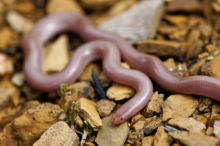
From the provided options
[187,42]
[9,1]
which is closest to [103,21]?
[187,42]

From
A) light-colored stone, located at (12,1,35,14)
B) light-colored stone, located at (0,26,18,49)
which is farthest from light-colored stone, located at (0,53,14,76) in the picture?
light-colored stone, located at (12,1,35,14)

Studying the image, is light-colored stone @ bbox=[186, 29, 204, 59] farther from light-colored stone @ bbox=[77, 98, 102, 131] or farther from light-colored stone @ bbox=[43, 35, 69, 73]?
light-colored stone @ bbox=[43, 35, 69, 73]

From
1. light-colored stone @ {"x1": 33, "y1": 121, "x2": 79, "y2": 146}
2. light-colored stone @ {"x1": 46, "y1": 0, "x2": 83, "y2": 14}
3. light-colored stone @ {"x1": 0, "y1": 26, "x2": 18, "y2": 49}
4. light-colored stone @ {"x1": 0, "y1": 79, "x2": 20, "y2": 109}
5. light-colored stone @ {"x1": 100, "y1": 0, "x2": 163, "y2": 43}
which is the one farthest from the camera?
light-colored stone @ {"x1": 46, "y1": 0, "x2": 83, "y2": 14}

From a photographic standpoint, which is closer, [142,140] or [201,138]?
[201,138]

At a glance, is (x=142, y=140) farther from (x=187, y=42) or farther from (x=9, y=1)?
(x=9, y=1)

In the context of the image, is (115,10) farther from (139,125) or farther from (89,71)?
(139,125)

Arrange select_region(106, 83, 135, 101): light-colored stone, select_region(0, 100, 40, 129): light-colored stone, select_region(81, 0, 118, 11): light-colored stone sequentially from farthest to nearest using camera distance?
select_region(81, 0, 118, 11): light-colored stone → select_region(0, 100, 40, 129): light-colored stone → select_region(106, 83, 135, 101): light-colored stone

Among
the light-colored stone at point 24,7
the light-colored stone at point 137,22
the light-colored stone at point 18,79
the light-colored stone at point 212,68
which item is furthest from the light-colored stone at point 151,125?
the light-colored stone at point 24,7
